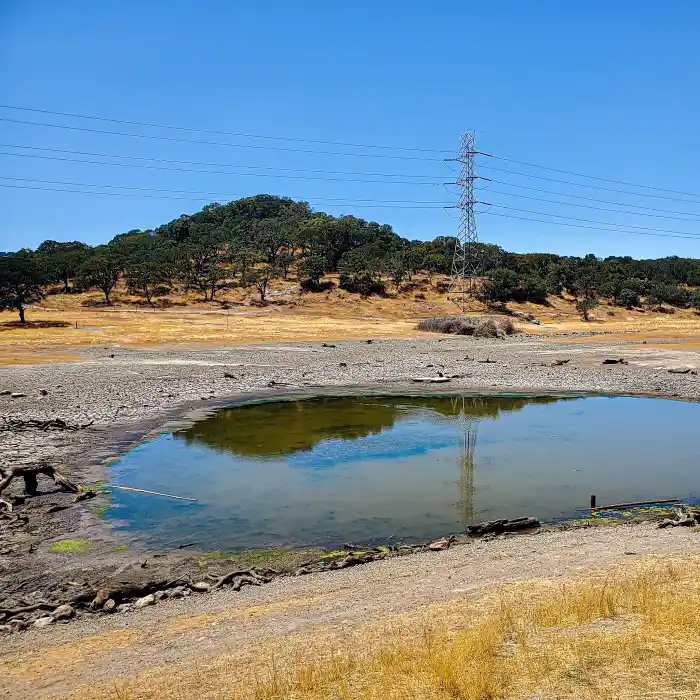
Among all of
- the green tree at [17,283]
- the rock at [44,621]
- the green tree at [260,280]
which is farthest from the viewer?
the green tree at [260,280]

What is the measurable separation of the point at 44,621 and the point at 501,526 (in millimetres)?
10052

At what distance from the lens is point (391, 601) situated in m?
10.3

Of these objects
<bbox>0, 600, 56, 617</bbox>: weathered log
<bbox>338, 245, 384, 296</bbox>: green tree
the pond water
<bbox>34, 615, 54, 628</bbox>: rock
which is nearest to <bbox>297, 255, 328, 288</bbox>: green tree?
<bbox>338, 245, 384, 296</bbox>: green tree

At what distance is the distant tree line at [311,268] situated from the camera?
112375mm

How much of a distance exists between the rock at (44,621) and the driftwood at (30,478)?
259 inches

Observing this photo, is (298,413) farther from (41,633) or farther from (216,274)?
(216,274)

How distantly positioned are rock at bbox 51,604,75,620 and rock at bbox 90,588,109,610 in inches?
14.2

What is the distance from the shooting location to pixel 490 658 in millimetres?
7336

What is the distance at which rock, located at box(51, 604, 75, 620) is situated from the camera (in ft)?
35.8

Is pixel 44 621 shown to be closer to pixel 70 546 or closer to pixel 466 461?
pixel 70 546

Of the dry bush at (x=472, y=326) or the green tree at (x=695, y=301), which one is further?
the green tree at (x=695, y=301)

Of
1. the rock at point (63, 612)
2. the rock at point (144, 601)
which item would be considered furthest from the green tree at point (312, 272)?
the rock at point (63, 612)

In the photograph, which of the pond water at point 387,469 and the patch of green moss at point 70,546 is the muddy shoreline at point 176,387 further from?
the pond water at point 387,469

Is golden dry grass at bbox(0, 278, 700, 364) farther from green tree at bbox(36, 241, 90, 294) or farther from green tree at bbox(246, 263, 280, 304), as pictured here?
green tree at bbox(36, 241, 90, 294)
